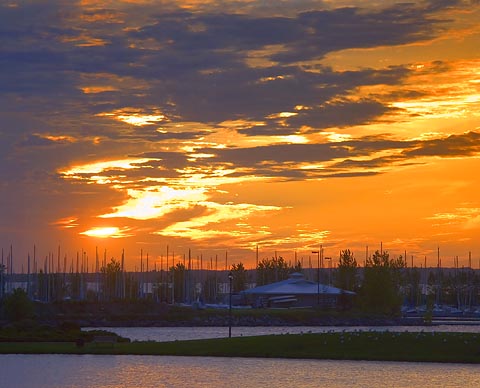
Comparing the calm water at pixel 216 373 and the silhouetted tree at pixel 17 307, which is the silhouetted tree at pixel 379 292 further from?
the calm water at pixel 216 373

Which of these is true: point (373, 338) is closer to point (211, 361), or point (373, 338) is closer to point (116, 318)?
point (211, 361)

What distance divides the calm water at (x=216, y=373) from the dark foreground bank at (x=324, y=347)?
284 centimetres

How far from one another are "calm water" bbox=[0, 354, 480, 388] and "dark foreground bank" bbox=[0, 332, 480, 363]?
2841 mm

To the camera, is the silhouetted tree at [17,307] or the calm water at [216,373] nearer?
the calm water at [216,373]

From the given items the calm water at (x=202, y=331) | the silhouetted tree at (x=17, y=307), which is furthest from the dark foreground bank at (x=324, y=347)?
the silhouetted tree at (x=17, y=307)

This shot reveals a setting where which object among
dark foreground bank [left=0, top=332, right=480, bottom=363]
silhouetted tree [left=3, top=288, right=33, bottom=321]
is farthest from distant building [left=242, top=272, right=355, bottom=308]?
dark foreground bank [left=0, top=332, right=480, bottom=363]

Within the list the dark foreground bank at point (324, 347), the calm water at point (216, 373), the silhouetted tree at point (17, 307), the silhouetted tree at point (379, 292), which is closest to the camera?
the calm water at point (216, 373)

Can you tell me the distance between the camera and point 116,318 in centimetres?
16588

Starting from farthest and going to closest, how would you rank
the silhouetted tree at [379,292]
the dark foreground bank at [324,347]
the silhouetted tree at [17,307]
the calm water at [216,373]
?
the silhouetted tree at [379,292] < the silhouetted tree at [17,307] < the dark foreground bank at [324,347] < the calm water at [216,373]

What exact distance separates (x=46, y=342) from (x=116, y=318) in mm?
88587

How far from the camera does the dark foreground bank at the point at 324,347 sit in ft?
211

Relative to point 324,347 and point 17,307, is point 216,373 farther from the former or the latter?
point 17,307

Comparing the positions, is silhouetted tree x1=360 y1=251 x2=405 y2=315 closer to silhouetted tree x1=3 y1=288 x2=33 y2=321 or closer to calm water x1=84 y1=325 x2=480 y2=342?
calm water x1=84 y1=325 x2=480 y2=342

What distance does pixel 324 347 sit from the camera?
222 feet
